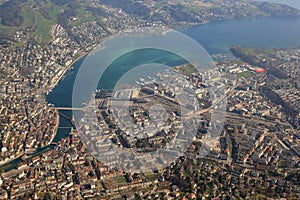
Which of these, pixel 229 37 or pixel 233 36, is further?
pixel 233 36

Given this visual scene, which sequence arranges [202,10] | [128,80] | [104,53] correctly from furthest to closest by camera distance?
1. [202,10]
2. [104,53]
3. [128,80]

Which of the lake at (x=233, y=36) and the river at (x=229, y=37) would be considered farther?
the lake at (x=233, y=36)

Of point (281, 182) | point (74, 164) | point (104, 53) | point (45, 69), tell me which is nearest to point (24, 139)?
point (74, 164)

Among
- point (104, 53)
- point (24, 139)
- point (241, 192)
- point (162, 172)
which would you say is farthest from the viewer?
point (104, 53)

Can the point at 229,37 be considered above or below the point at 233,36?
below

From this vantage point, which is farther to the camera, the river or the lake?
the lake

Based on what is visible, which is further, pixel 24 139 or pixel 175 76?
pixel 175 76

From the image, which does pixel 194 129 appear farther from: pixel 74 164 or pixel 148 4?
pixel 148 4

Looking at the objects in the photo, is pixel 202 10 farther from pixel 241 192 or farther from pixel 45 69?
pixel 241 192

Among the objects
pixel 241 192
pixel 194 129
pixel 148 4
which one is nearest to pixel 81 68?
pixel 194 129

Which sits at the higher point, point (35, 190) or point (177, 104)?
point (177, 104)

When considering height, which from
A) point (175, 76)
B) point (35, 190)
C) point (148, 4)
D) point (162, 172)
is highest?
point (148, 4)
